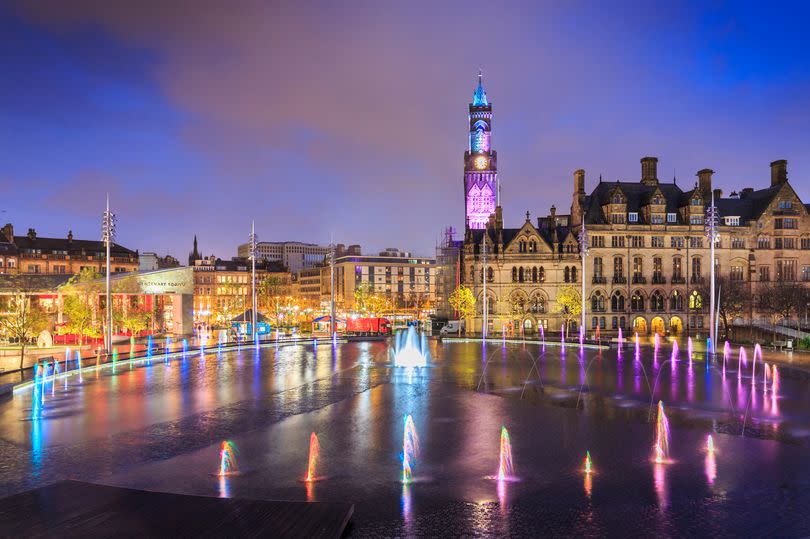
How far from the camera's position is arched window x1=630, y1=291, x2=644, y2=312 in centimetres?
8194

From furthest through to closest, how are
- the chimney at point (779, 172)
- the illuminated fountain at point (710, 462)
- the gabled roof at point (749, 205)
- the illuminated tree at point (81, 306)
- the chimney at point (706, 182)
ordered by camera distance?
the chimney at point (706, 182), the chimney at point (779, 172), the gabled roof at point (749, 205), the illuminated tree at point (81, 306), the illuminated fountain at point (710, 462)

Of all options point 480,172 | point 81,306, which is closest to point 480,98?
point 480,172

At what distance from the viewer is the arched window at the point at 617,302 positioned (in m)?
81.8

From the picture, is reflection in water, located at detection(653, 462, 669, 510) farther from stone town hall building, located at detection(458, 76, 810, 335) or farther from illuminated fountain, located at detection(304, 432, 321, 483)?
stone town hall building, located at detection(458, 76, 810, 335)

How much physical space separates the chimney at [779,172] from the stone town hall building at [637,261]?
547 millimetres

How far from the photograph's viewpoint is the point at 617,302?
82.0 m

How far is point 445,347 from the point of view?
5988cm

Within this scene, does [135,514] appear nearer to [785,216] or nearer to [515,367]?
[515,367]

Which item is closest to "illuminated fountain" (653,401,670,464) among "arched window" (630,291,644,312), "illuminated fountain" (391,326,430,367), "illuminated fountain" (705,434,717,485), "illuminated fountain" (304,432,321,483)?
"illuminated fountain" (705,434,717,485)

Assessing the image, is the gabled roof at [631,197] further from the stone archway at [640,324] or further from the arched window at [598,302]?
the stone archway at [640,324]

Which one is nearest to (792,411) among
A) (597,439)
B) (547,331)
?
(597,439)

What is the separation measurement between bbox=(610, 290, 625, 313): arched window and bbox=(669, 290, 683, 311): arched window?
6.87m

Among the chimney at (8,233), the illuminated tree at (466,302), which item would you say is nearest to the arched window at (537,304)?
the illuminated tree at (466,302)

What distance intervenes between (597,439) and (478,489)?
7145 mm
